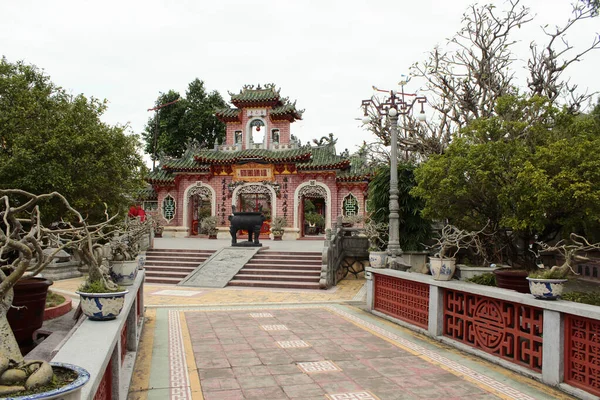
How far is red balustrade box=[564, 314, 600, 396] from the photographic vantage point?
4.04m

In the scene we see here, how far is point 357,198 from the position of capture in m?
22.6

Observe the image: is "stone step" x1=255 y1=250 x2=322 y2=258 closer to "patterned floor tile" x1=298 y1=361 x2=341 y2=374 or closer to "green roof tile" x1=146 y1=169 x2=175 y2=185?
"patterned floor tile" x1=298 y1=361 x2=341 y2=374

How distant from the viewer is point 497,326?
531 centimetres

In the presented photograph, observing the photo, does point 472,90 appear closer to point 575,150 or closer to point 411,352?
point 575,150

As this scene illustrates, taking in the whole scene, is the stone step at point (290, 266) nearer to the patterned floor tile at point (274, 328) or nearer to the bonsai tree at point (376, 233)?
the bonsai tree at point (376, 233)

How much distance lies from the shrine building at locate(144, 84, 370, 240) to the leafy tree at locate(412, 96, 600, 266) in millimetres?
Result: 12565

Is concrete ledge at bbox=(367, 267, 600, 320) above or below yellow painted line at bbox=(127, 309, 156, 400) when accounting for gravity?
above

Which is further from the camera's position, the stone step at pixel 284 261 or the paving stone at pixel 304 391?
the stone step at pixel 284 261

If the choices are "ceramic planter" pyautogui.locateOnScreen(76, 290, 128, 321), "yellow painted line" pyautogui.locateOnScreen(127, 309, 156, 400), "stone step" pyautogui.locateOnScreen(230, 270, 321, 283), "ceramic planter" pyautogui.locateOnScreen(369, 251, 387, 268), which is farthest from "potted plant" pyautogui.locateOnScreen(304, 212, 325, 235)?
"ceramic planter" pyautogui.locateOnScreen(76, 290, 128, 321)

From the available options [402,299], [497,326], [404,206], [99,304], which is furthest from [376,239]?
[99,304]

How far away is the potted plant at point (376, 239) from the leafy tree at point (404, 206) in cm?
41

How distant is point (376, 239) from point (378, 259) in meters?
2.53

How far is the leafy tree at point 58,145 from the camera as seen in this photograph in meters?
10.1

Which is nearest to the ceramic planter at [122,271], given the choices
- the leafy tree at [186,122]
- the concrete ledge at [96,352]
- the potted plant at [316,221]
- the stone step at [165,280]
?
the concrete ledge at [96,352]
